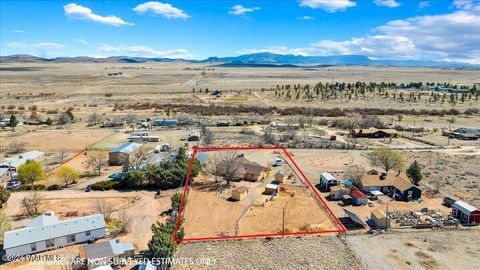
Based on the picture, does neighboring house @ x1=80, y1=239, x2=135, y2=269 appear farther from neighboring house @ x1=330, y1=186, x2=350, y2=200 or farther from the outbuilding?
neighboring house @ x1=330, y1=186, x2=350, y2=200

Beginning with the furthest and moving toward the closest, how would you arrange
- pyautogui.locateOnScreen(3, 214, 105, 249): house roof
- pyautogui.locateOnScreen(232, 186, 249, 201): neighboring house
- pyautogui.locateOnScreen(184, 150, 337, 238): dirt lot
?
pyautogui.locateOnScreen(232, 186, 249, 201): neighboring house → pyautogui.locateOnScreen(184, 150, 337, 238): dirt lot → pyautogui.locateOnScreen(3, 214, 105, 249): house roof

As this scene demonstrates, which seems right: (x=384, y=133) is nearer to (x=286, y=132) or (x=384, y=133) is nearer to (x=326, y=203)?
(x=286, y=132)

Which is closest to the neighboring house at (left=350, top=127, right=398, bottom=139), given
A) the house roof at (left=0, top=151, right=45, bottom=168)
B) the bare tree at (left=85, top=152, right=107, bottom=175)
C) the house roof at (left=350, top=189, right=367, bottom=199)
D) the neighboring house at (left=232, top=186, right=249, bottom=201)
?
the house roof at (left=350, top=189, right=367, bottom=199)

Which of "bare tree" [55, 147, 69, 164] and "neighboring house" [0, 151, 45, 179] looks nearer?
"neighboring house" [0, 151, 45, 179]

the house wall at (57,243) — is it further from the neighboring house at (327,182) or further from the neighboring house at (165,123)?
the neighboring house at (165,123)

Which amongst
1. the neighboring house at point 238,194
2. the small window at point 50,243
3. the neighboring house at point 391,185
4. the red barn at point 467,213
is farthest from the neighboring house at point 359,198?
the small window at point 50,243

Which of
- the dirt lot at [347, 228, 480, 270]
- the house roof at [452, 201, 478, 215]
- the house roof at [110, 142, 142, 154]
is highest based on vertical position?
→ the house roof at [110, 142, 142, 154]
